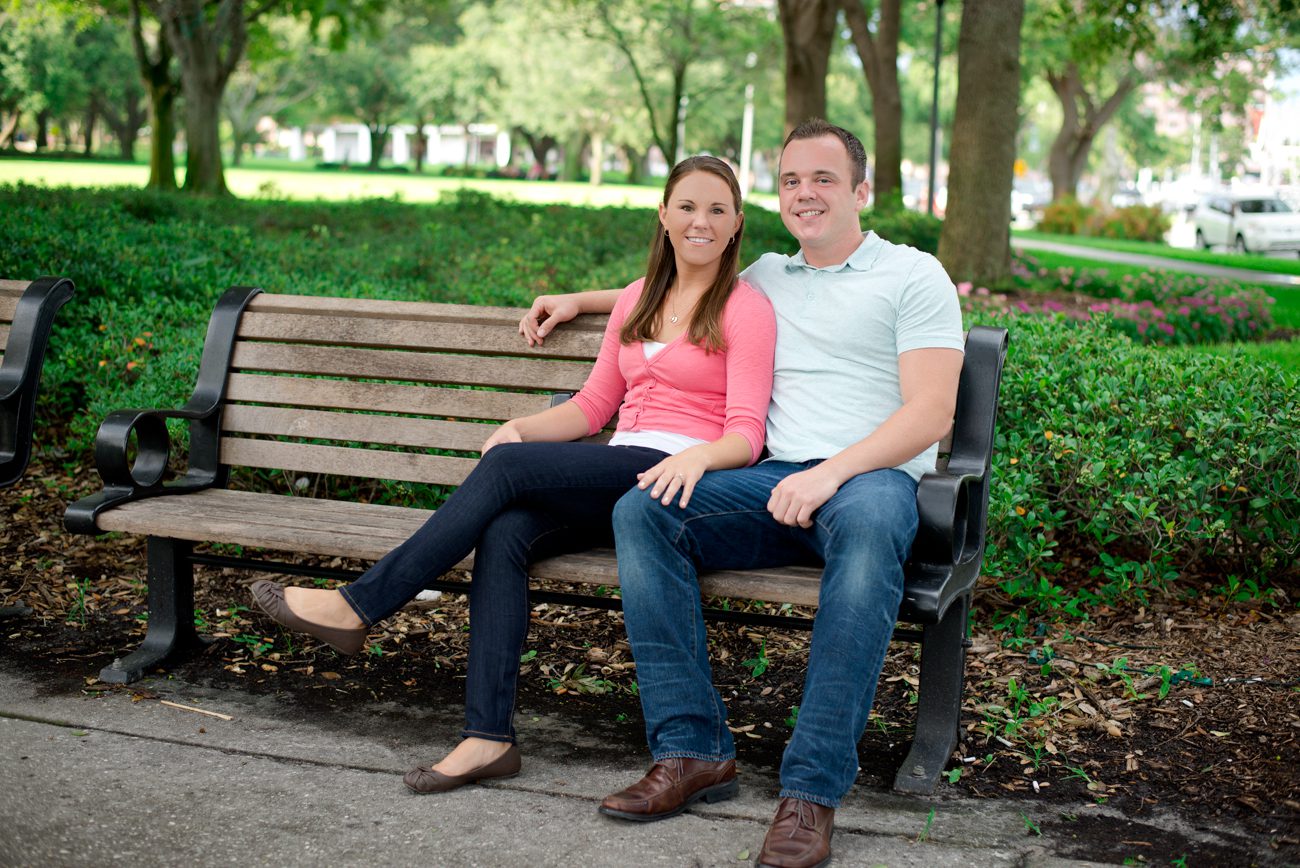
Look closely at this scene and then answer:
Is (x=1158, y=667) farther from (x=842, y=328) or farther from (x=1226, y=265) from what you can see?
(x=1226, y=265)

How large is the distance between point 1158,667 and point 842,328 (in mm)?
1465

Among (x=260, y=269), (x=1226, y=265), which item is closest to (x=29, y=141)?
(x=1226, y=265)

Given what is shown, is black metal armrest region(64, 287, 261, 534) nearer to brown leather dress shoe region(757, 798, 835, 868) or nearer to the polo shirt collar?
the polo shirt collar

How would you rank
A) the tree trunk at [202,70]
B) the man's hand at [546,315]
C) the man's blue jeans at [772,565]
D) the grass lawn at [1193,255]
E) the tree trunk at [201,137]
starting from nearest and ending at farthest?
1. the man's blue jeans at [772,565]
2. the man's hand at [546,315]
3. the grass lawn at [1193,255]
4. the tree trunk at [202,70]
5. the tree trunk at [201,137]

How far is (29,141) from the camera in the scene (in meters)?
92.6

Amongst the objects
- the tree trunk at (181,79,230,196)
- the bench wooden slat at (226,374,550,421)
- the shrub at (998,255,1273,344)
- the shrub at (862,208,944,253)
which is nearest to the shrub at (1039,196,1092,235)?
the shrub at (862,208,944,253)

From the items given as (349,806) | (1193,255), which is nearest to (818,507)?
(349,806)

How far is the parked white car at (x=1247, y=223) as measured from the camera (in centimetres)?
2939

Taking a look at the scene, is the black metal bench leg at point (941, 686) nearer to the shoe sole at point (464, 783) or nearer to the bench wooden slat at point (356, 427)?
the shoe sole at point (464, 783)

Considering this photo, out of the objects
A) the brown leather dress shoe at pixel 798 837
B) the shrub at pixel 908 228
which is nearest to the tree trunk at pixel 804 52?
the shrub at pixel 908 228

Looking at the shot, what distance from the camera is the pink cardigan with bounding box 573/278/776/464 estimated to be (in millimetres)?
3633

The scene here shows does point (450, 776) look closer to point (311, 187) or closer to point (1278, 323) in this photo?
point (1278, 323)

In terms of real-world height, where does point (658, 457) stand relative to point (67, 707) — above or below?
above

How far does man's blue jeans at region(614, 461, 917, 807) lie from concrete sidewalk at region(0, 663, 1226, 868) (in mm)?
195
